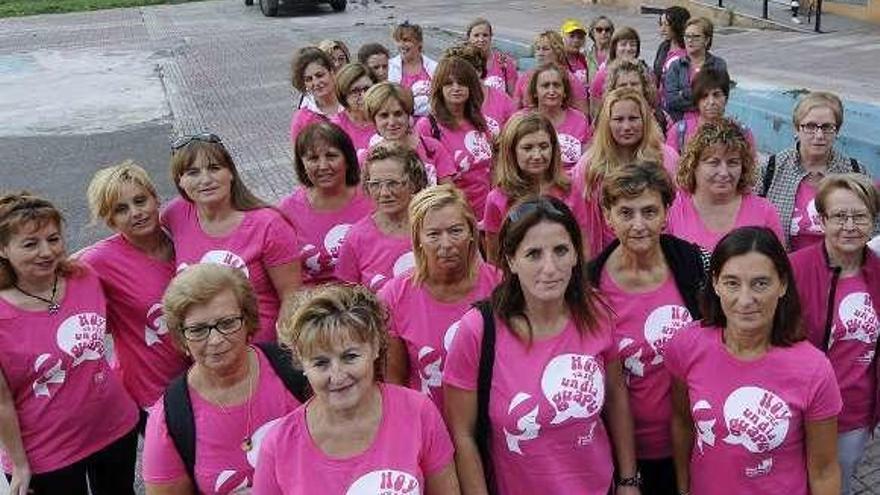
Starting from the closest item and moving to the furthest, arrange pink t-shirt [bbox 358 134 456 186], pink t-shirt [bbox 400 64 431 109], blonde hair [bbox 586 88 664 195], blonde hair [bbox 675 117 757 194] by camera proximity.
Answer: blonde hair [bbox 675 117 757 194], blonde hair [bbox 586 88 664 195], pink t-shirt [bbox 358 134 456 186], pink t-shirt [bbox 400 64 431 109]

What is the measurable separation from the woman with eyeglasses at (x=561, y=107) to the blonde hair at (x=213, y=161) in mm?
2535

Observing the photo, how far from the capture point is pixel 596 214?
4.29 meters

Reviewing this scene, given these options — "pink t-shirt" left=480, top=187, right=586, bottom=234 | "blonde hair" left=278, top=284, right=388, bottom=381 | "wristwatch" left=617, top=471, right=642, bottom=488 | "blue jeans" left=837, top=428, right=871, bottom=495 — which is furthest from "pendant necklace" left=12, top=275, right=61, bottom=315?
"blue jeans" left=837, top=428, right=871, bottom=495

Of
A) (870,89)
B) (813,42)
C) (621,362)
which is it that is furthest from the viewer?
(813,42)

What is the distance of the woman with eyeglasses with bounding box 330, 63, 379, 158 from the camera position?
5.71 metres

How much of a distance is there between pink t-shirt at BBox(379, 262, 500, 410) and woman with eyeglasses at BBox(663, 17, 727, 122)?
4313 mm

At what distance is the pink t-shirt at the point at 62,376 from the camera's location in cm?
313

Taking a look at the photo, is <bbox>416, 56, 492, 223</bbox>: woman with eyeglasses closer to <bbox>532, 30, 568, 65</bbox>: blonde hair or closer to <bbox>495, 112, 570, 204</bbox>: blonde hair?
<bbox>495, 112, 570, 204</bbox>: blonde hair

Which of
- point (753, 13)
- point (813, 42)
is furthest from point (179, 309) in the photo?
point (753, 13)

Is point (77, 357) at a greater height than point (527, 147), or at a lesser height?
lesser

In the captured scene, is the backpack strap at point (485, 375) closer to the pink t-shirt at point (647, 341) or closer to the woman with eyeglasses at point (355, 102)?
the pink t-shirt at point (647, 341)

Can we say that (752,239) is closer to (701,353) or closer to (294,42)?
(701,353)

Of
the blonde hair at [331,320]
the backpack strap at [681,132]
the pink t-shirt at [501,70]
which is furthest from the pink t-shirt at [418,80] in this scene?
the blonde hair at [331,320]

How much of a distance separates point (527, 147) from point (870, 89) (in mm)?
10623
